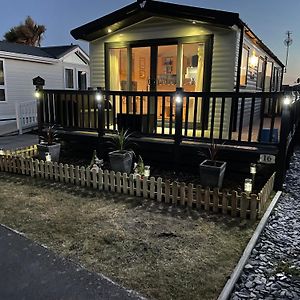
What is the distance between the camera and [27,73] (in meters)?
13.1

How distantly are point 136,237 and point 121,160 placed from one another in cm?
235

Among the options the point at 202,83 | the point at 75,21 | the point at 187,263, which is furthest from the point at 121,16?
the point at 75,21

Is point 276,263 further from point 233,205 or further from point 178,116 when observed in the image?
point 178,116

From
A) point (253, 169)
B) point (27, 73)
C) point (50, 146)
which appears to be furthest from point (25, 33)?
point (253, 169)

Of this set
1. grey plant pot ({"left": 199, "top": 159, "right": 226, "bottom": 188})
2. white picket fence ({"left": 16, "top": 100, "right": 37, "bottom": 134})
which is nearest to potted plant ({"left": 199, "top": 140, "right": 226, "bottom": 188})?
grey plant pot ({"left": 199, "top": 159, "right": 226, "bottom": 188})

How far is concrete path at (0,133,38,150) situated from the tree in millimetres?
22687

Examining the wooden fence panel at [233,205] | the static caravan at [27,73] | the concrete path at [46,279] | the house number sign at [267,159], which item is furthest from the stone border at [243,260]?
the static caravan at [27,73]

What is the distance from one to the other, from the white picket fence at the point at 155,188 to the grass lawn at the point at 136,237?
0.18 m

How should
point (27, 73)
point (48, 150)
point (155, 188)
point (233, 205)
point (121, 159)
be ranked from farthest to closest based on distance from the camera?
point (27, 73)
point (48, 150)
point (121, 159)
point (155, 188)
point (233, 205)

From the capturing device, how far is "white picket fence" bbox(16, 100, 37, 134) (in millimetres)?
10898

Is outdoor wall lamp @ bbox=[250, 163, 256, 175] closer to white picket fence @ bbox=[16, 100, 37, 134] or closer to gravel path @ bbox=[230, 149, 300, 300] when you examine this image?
gravel path @ bbox=[230, 149, 300, 300]

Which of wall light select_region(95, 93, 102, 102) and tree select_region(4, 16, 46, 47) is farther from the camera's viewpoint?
tree select_region(4, 16, 46, 47)

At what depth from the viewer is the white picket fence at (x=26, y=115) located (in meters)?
10.9

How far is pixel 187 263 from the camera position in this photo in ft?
8.92
